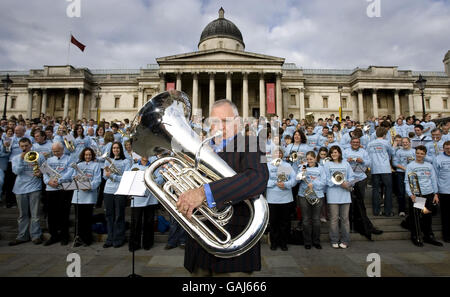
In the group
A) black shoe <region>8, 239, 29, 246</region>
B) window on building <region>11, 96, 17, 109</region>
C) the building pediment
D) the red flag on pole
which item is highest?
the building pediment

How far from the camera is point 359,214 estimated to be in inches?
248

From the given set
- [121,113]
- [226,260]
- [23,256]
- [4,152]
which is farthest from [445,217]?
[121,113]

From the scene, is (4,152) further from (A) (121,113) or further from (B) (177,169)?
(A) (121,113)

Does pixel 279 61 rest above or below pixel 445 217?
above

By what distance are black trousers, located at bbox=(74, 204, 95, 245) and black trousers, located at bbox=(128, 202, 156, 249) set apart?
3.88 feet

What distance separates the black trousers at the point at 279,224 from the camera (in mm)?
5551

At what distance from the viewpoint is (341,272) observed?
421 cm

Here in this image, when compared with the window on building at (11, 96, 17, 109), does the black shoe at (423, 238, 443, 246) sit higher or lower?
lower

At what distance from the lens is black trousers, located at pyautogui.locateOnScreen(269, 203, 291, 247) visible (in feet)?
18.2

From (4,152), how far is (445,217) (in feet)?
42.5

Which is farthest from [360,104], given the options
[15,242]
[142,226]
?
[15,242]

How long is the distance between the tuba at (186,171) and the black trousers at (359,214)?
5577 millimetres

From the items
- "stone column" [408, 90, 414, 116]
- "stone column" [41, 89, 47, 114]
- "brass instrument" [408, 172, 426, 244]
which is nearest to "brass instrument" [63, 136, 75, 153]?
"brass instrument" [408, 172, 426, 244]

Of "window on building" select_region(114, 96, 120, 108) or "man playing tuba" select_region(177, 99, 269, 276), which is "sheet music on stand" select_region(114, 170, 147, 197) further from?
"window on building" select_region(114, 96, 120, 108)
